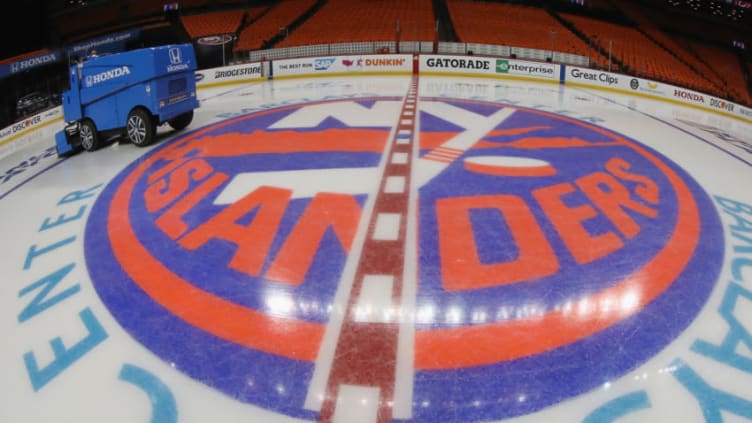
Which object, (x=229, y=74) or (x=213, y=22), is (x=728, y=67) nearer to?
(x=229, y=74)

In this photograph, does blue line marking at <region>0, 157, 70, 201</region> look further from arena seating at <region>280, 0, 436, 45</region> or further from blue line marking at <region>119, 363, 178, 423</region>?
arena seating at <region>280, 0, 436, 45</region>

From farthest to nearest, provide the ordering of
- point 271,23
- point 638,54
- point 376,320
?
point 271,23
point 638,54
point 376,320

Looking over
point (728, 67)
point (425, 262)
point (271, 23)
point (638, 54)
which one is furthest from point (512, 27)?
point (425, 262)

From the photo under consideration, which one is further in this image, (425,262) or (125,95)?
(125,95)

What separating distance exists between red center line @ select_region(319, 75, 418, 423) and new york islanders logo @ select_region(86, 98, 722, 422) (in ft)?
0.10

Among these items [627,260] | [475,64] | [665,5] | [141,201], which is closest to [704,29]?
[665,5]

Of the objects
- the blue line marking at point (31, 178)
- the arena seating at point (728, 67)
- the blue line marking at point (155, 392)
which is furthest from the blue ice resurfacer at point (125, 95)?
the arena seating at point (728, 67)

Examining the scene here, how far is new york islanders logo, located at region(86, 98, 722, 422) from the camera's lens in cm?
305

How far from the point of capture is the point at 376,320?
11.5 feet

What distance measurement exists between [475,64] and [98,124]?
15268 millimetres

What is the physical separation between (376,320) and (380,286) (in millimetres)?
488

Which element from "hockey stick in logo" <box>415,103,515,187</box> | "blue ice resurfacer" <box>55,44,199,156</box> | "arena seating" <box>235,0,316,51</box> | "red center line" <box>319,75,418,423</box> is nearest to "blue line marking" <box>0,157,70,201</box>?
"blue ice resurfacer" <box>55,44,199,156</box>

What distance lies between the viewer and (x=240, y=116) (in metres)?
11.7

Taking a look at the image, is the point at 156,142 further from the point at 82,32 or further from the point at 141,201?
the point at 82,32
